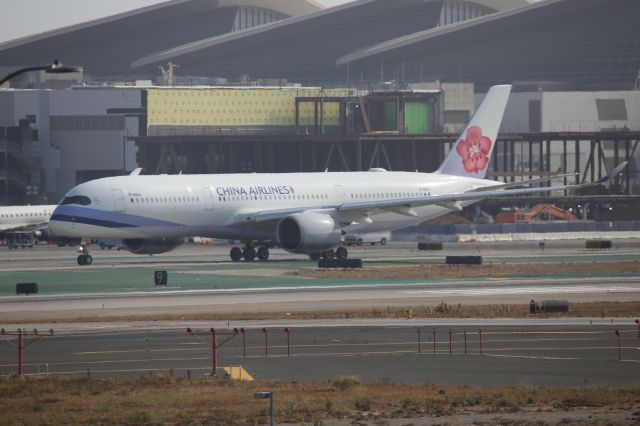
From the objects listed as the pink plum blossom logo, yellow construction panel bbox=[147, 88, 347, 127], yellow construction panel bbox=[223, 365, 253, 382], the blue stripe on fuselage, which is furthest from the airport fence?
yellow construction panel bbox=[223, 365, 253, 382]

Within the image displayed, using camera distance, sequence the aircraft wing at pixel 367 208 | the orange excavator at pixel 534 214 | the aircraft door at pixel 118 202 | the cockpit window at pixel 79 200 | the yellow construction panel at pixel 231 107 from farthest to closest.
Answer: the yellow construction panel at pixel 231 107 → the orange excavator at pixel 534 214 → the aircraft wing at pixel 367 208 → the cockpit window at pixel 79 200 → the aircraft door at pixel 118 202

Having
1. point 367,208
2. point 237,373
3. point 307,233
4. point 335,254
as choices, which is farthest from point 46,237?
point 237,373

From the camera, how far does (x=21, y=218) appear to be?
128250 mm

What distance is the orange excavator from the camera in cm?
14300

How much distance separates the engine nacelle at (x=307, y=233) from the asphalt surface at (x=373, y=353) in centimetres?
3517

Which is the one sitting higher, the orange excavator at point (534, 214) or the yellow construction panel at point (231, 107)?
the yellow construction panel at point (231, 107)

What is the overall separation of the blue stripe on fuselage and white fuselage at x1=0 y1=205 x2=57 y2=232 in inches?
1579

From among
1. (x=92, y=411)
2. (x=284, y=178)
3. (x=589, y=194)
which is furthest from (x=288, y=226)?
(x=589, y=194)

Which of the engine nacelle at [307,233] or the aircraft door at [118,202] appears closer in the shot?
the aircraft door at [118,202]

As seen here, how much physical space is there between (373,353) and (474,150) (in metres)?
64.6

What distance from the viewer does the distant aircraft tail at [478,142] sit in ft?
354

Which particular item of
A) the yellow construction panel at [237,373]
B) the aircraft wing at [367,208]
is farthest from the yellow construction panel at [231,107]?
the yellow construction panel at [237,373]

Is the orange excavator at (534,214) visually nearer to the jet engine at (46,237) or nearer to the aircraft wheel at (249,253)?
the jet engine at (46,237)

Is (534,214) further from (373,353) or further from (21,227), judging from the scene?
(373,353)
